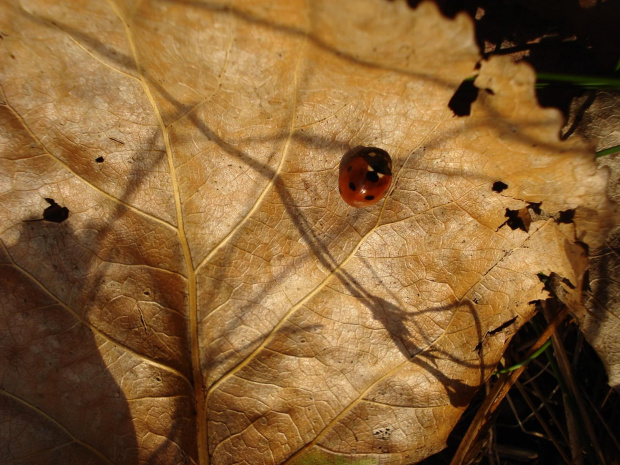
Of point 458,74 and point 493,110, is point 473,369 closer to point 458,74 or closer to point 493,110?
point 493,110

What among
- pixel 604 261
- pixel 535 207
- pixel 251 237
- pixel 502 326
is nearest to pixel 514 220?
pixel 535 207

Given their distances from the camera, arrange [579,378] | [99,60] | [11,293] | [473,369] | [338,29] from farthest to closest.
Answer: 1. [579,378]
2. [473,369]
3. [11,293]
4. [99,60]
5. [338,29]

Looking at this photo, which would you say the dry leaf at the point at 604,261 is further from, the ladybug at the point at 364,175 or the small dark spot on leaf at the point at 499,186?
the ladybug at the point at 364,175

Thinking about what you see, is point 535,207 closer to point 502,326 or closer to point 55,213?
point 502,326

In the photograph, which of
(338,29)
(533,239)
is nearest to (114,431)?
(338,29)

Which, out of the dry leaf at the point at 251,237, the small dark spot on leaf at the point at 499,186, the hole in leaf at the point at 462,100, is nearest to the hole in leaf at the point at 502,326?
the dry leaf at the point at 251,237

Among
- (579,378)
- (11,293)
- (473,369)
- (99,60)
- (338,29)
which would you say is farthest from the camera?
(579,378)
